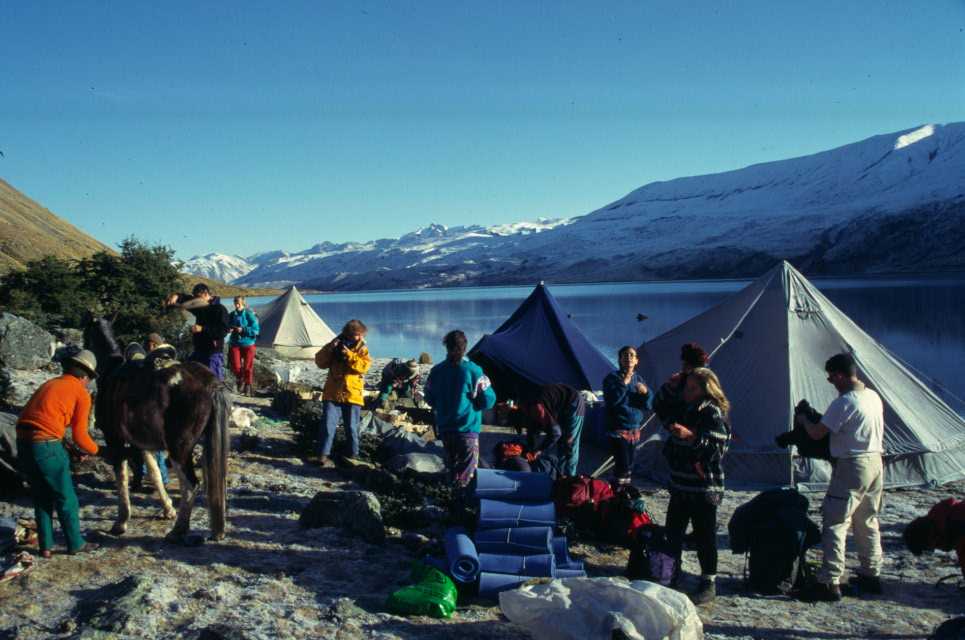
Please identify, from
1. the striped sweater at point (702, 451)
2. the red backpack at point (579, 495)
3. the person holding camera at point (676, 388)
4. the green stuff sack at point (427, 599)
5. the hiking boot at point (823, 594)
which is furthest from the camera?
the red backpack at point (579, 495)

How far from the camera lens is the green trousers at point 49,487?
5.58 metres

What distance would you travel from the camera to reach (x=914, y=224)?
123375mm

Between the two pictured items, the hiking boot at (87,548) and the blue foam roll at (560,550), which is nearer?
the hiking boot at (87,548)

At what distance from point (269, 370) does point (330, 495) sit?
9.22 metres

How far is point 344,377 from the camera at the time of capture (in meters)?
8.84

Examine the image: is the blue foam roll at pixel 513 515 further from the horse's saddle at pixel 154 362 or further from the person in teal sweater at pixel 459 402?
the horse's saddle at pixel 154 362

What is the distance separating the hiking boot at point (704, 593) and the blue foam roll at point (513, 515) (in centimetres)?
122

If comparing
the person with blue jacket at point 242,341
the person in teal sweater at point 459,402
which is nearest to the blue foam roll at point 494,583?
the person in teal sweater at point 459,402

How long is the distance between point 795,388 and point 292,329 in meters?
16.1

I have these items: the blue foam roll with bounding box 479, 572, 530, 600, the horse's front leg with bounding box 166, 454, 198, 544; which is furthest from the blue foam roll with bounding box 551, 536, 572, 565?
the horse's front leg with bounding box 166, 454, 198, 544

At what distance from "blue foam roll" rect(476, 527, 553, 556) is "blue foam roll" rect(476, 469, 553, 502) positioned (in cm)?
43

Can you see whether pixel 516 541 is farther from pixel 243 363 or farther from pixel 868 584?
pixel 243 363

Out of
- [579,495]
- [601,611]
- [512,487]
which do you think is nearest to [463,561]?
[512,487]

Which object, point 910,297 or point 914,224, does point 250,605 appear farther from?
point 914,224
